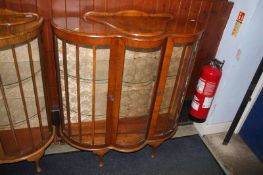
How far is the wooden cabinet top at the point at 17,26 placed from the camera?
4.49 feet

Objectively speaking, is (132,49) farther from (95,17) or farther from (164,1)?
(164,1)

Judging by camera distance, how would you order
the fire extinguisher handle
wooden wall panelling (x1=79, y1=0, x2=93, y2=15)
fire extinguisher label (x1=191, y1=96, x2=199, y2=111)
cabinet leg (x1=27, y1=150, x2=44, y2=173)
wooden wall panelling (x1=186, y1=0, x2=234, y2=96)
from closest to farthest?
1. wooden wall panelling (x1=79, y1=0, x2=93, y2=15)
2. cabinet leg (x1=27, y1=150, x2=44, y2=173)
3. wooden wall panelling (x1=186, y1=0, x2=234, y2=96)
4. the fire extinguisher handle
5. fire extinguisher label (x1=191, y1=96, x2=199, y2=111)

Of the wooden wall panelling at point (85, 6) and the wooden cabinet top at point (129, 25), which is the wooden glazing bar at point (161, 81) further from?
the wooden wall panelling at point (85, 6)

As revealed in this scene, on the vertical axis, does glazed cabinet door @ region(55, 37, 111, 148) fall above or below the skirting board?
above

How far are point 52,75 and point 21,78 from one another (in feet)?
1.32

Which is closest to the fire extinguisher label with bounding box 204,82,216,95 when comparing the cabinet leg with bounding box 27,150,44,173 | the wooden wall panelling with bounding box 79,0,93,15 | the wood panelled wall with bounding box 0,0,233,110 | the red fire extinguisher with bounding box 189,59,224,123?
the red fire extinguisher with bounding box 189,59,224,123

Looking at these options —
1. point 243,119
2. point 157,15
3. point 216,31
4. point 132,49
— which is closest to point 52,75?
point 132,49

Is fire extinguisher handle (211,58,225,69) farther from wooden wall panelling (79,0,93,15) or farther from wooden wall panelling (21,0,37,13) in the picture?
wooden wall panelling (21,0,37,13)

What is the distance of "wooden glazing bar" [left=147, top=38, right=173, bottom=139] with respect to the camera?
1695 mm

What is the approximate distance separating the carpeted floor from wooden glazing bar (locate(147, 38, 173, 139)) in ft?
1.03

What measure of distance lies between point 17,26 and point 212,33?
5.57 ft

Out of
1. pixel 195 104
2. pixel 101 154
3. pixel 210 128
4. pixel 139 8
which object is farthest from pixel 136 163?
pixel 139 8

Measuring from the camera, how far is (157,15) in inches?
76.9

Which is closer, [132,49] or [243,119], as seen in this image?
[132,49]
